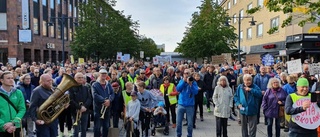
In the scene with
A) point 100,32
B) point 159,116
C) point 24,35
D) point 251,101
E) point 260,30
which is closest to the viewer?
point 251,101

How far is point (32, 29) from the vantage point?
33312 millimetres

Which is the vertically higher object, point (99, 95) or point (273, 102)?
point (99, 95)

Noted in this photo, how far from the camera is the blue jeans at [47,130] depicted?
5605 mm

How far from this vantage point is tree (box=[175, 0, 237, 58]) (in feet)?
88.3

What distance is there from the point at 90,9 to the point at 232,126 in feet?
75.2

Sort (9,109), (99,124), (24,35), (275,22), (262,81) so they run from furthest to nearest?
1. (275,22)
2. (24,35)
3. (262,81)
4. (99,124)
5. (9,109)

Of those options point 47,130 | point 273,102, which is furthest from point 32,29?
point 273,102

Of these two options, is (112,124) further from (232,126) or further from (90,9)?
(90,9)

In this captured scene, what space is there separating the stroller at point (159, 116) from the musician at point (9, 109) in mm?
3361

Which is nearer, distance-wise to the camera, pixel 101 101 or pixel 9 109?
pixel 9 109

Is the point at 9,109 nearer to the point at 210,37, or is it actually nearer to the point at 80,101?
Answer: the point at 80,101

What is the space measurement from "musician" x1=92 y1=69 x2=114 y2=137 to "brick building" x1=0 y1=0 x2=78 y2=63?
21.8 metres

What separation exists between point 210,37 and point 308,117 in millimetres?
22393

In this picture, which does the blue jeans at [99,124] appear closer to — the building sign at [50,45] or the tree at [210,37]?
the tree at [210,37]
